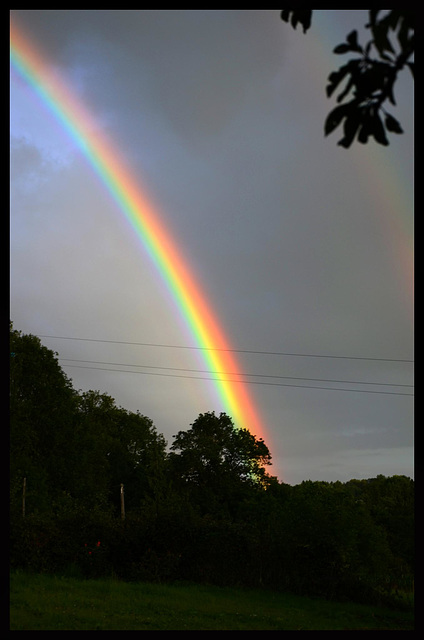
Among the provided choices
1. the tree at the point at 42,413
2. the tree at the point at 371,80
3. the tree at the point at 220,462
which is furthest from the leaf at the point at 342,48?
the tree at the point at 220,462

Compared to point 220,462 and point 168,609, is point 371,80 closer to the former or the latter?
point 168,609

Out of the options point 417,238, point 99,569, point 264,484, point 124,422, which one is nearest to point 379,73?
point 417,238

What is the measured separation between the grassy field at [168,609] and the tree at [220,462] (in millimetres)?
14432

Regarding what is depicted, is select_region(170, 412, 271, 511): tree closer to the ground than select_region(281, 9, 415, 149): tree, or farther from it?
closer to the ground

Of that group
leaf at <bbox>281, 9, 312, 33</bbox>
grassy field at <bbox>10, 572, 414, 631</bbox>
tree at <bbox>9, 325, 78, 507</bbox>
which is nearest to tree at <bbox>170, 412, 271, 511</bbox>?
tree at <bbox>9, 325, 78, 507</bbox>

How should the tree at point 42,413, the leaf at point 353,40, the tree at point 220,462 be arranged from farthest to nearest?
the tree at point 220,462
the tree at point 42,413
the leaf at point 353,40

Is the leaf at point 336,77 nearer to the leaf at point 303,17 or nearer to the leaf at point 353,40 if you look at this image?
the leaf at point 353,40

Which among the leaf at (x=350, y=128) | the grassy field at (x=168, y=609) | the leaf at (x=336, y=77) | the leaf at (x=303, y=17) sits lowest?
the grassy field at (x=168, y=609)

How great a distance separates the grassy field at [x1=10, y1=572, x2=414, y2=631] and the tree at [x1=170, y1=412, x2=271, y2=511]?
14432 mm

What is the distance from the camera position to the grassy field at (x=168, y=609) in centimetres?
776

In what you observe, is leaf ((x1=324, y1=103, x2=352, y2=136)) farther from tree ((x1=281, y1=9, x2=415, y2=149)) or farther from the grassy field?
the grassy field

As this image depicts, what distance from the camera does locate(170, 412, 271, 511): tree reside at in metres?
26.0

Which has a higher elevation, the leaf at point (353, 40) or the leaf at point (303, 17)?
the leaf at point (303, 17)
